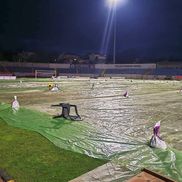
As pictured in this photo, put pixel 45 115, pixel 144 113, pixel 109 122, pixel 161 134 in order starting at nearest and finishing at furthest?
1. pixel 161 134
2. pixel 109 122
3. pixel 45 115
4. pixel 144 113

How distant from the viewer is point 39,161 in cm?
552

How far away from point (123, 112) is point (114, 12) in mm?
48240

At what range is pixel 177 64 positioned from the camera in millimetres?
76438

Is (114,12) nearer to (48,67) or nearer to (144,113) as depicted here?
(48,67)

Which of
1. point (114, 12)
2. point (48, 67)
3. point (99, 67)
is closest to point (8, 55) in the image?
point (48, 67)

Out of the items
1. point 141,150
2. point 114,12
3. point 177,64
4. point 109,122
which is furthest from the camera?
point 177,64

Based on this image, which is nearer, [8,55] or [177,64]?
[177,64]

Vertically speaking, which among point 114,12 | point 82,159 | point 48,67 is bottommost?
point 82,159

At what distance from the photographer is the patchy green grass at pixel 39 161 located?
4844mm

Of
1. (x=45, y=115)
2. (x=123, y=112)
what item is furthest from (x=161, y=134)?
(x=45, y=115)

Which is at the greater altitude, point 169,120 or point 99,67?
point 99,67

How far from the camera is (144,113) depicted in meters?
11.8

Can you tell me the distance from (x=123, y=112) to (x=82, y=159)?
6.40 meters

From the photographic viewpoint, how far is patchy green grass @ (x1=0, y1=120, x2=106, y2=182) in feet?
15.9
